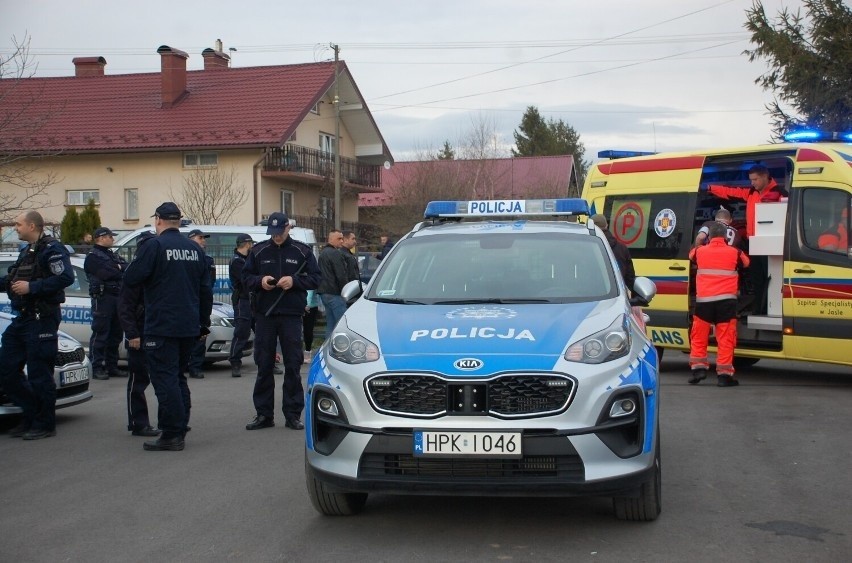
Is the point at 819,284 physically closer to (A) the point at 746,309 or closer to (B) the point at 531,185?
(A) the point at 746,309

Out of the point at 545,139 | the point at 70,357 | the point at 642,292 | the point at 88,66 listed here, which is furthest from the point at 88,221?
the point at 545,139

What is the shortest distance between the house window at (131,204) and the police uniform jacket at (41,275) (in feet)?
107

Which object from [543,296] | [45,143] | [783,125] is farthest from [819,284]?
[45,143]

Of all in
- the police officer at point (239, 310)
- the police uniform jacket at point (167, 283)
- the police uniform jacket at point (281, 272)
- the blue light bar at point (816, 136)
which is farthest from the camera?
the police officer at point (239, 310)

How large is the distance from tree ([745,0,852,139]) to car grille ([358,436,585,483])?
18.6m

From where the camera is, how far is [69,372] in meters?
9.59

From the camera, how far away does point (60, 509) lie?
652cm

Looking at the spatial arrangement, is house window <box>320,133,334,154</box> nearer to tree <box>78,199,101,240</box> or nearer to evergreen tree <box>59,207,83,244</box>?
tree <box>78,199,101,240</box>

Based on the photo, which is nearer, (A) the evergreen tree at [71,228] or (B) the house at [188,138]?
(A) the evergreen tree at [71,228]

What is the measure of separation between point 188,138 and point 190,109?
2.21 meters

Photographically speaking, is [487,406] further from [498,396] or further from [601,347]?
[601,347]

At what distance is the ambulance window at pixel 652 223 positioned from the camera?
13.0m

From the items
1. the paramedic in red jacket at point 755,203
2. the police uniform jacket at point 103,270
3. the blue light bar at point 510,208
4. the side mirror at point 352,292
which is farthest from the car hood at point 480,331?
the police uniform jacket at point 103,270

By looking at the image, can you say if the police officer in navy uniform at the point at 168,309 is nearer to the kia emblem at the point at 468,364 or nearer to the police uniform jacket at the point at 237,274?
the kia emblem at the point at 468,364
